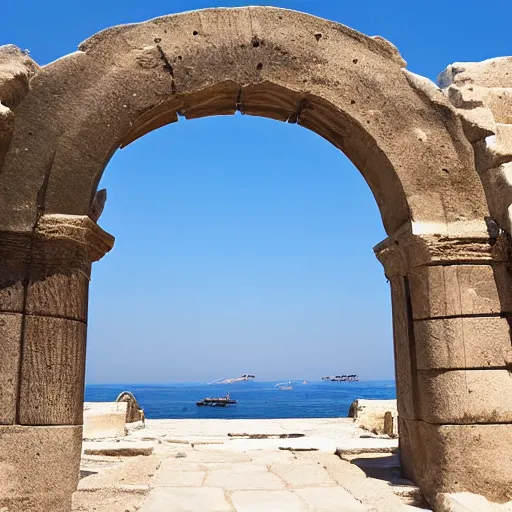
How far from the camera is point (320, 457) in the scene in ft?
23.8

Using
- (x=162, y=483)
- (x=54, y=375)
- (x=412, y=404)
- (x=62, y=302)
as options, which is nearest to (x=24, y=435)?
(x=54, y=375)

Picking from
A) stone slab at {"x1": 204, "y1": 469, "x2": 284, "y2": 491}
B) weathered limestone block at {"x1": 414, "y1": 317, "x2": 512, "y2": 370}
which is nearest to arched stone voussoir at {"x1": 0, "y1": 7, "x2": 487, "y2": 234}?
weathered limestone block at {"x1": 414, "y1": 317, "x2": 512, "y2": 370}

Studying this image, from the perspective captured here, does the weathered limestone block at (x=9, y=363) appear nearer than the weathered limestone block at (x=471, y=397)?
Yes

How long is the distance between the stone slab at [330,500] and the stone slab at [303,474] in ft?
0.81

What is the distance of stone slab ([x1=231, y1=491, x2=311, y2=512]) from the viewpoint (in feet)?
16.4

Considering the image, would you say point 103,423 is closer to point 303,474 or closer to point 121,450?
point 121,450

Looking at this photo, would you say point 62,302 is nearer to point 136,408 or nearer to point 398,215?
point 398,215

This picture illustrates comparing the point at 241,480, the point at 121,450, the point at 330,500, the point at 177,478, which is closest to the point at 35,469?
the point at 177,478

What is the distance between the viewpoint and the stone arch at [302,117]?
5105 mm

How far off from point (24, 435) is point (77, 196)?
2.03 m

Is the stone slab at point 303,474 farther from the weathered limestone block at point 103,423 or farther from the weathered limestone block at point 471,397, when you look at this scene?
the weathered limestone block at point 103,423

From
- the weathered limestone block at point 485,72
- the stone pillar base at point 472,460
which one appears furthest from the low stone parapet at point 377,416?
the weathered limestone block at point 485,72

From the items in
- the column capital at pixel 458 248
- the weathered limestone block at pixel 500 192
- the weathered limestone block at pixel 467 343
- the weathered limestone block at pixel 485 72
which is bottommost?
the weathered limestone block at pixel 467 343

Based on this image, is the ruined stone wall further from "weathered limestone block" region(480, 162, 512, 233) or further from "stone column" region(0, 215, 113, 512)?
"stone column" region(0, 215, 113, 512)
